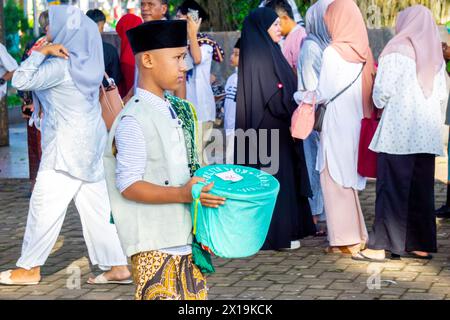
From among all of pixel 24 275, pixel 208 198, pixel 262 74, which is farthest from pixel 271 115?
pixel 208 198

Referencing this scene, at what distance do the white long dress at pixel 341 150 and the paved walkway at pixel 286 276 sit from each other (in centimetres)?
27

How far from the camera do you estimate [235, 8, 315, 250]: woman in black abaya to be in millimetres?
8250

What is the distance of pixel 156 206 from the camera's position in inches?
179

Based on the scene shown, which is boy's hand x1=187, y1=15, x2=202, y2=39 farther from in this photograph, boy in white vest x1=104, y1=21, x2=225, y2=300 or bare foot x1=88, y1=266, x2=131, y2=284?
boy in white vest x1=104, y1=21, x2=225, y2=300

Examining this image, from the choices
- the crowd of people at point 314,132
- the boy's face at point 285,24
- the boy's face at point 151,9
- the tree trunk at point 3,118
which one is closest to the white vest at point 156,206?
the crowd of people at point 314,132

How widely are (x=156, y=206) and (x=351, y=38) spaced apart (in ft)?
12.8

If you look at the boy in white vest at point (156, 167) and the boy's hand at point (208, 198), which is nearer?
the boy's hand at point (208, 198)

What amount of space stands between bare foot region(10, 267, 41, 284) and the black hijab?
2.09 m

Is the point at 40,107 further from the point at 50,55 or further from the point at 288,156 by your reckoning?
the point at 288,156

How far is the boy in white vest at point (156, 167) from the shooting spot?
448 centimetres

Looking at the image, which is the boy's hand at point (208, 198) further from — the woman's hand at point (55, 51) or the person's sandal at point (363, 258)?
the person's sandal at point (363, 258)

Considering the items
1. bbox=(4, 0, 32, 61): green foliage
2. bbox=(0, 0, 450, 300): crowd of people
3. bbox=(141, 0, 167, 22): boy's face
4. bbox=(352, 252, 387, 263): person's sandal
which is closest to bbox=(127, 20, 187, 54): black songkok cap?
bbox=(0, 0, 450, 300): crowd of people

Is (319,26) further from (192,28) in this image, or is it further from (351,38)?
(192,28)
